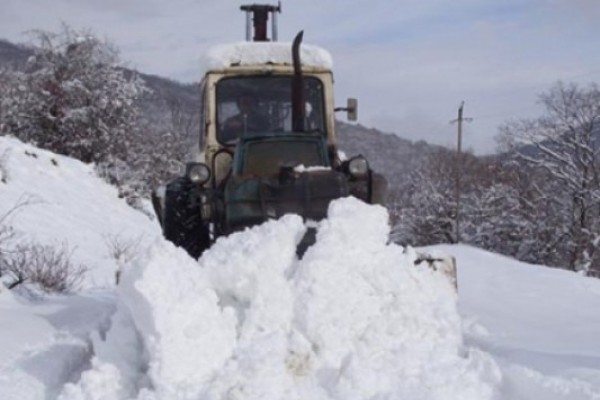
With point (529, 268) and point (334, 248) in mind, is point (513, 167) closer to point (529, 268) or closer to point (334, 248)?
point (529, 268)

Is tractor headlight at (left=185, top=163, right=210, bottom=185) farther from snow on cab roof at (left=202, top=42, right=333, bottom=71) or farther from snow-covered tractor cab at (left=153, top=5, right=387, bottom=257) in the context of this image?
snow on cab roof at (left=202, top=42, right=333, bottom=71)

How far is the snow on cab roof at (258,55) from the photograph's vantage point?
8250mm

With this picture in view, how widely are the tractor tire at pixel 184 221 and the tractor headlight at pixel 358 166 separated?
1433 millimetres

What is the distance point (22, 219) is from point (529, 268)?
342 inches

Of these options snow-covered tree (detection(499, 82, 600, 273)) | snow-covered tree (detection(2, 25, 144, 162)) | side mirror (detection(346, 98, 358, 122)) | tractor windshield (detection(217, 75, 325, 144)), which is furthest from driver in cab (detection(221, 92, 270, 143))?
snow-covered tree (detection(499, 82, 600, 273))

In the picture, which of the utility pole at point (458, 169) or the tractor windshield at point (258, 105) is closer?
the tractor windshield at point (258, 105)

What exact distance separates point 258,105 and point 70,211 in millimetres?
10885

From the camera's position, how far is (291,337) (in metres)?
5.25

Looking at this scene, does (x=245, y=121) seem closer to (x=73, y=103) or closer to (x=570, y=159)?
(x=73, y=103)

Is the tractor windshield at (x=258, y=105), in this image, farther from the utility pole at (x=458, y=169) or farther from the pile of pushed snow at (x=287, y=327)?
the utility pole at (x=458, y=169)

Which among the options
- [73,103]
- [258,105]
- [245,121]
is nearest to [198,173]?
[245,121]

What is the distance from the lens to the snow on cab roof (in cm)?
825

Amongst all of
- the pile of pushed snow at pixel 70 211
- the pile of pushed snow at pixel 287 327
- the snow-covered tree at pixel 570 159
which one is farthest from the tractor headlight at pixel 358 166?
the snow-covered tree at pixel 570 159

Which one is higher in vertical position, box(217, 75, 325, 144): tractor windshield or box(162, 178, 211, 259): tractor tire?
box(217, 75, 325, 144): tractor windshield
